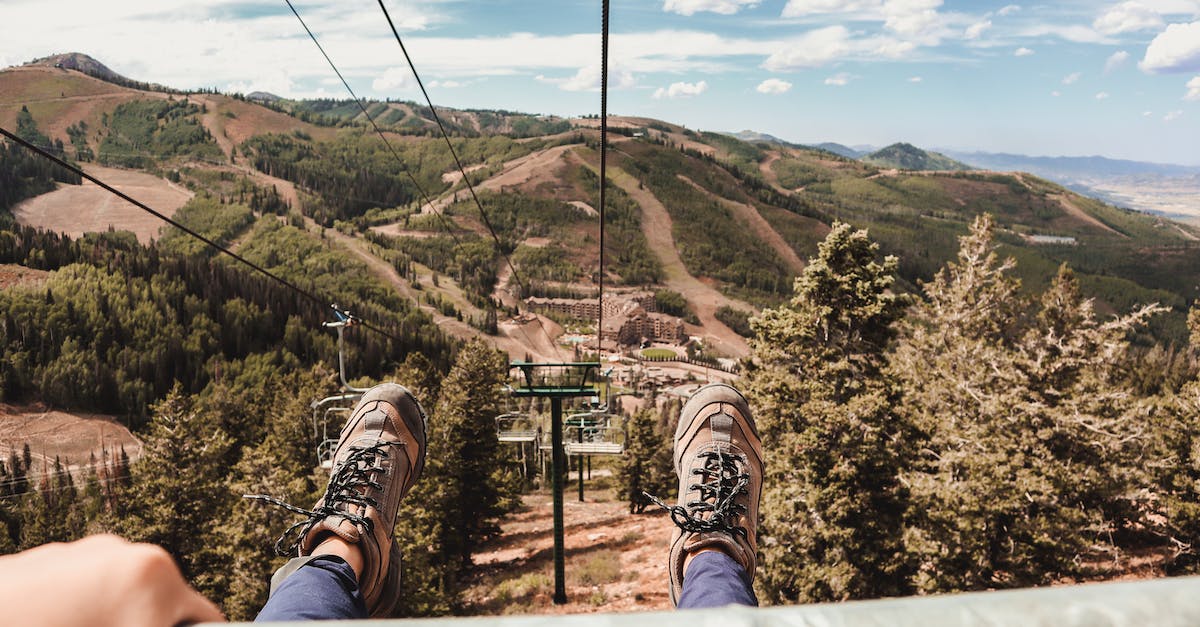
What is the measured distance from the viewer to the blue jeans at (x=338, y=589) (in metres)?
1.95

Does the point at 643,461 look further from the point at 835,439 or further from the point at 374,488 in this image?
the point at 374,488

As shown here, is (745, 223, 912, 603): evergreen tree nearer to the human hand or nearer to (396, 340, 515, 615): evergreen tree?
(396, 340, 515, 615): evergreen tree

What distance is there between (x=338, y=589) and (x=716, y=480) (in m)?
2.47

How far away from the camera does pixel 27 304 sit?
108m

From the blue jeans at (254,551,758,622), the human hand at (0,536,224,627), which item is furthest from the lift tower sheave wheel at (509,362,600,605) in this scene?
the human hand at (0,536,224,627)

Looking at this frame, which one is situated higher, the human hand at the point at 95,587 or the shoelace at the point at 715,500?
the human hand at the point at 95,587

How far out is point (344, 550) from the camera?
3.02 m

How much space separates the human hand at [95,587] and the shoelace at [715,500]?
7.68ft

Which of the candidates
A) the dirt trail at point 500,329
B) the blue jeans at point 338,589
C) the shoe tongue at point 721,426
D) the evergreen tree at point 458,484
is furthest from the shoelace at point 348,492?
the dirt trail at point 500,329

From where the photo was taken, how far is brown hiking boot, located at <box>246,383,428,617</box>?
3.18 metres

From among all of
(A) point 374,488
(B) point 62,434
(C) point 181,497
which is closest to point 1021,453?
(A) point 374,488

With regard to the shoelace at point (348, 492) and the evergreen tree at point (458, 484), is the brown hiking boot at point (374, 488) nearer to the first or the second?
the shoelace at point (348, 492)

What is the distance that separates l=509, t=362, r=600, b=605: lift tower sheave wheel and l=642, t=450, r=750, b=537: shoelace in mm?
5450

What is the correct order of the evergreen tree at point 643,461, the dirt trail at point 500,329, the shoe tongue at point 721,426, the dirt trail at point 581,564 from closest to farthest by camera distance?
the shoe tongue at point 721,426 < the dirt trail at point 581,564 < the evergreen tree at point 643,461 < the dirt trail at point 500,329
